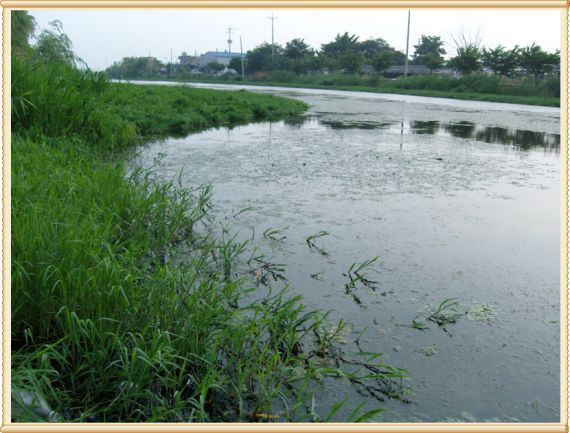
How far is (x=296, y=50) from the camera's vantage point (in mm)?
54469

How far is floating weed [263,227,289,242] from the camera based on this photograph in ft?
13.5

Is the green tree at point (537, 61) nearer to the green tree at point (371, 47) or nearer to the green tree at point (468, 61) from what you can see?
the green tree at point (468, 61)

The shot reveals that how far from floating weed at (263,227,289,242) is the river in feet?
0.18

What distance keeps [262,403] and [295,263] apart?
5.39ft

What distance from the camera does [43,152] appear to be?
4.66 m

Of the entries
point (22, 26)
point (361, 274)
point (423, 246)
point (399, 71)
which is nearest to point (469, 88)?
point (399, 71)

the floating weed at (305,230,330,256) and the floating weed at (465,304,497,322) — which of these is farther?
the floating weed at (305,230,330,256)

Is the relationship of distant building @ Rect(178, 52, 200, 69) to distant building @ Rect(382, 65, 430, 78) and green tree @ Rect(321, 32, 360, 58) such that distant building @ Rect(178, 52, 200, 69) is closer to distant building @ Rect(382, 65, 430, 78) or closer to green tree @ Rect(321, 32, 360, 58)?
green tree @ Rect(321, 32, 360, 58)

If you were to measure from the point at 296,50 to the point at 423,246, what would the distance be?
53.4 meters

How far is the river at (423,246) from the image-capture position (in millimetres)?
2424

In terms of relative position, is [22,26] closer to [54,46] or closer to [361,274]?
[54,46]

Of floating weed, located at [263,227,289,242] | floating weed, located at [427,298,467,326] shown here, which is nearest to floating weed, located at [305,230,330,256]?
floating weed, located at [263,227,289,242]

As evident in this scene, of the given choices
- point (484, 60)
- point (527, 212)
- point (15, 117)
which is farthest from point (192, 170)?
point (484, 60)

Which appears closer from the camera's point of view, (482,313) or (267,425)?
(267,425)
